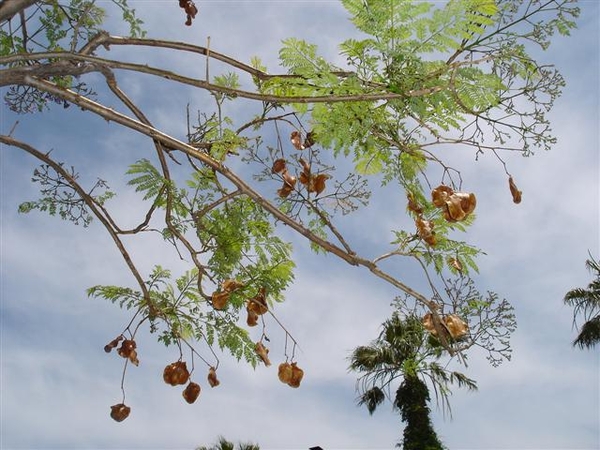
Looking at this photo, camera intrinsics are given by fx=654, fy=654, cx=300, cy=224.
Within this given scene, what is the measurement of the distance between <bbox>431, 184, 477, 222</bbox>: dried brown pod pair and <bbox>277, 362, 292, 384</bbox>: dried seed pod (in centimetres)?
114

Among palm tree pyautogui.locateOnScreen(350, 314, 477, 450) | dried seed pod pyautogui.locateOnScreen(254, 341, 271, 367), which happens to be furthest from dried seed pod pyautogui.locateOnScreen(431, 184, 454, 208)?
palm tree pyautogui.locateOnScreen(350, 314, 477, 450)

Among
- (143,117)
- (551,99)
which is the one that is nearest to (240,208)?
(143,117)

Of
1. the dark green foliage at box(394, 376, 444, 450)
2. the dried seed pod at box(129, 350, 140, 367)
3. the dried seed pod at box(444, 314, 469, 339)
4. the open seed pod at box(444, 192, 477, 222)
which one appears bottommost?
the dried seed pod at box(444, 314, 469, 339)

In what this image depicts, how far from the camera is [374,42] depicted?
2426 mm

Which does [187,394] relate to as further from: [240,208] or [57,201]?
[57,201]

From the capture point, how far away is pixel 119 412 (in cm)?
374

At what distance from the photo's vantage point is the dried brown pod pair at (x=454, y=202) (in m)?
2.65

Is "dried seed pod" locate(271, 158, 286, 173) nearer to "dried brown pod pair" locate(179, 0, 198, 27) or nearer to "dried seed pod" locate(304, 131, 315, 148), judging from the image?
"dried seed pod" locate(304, 131, 315, 148)

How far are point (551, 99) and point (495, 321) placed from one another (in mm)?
966

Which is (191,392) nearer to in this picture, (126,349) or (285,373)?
(126,349)

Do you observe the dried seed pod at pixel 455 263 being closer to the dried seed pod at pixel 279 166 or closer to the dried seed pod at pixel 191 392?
the dried seed pod at pixel 279 166

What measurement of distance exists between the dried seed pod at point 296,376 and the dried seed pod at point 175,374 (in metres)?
0.70

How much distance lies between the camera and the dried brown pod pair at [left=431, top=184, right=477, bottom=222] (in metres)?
2.65

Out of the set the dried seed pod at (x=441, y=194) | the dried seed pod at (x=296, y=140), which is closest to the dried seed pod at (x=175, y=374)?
the dried seed pod at (x=296, y=140)
